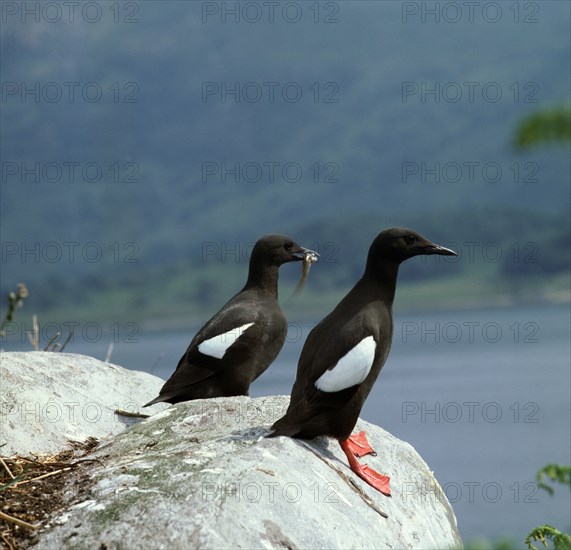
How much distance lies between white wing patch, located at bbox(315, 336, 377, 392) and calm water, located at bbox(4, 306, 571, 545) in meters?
2.27

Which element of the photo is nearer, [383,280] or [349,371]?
[349,371]

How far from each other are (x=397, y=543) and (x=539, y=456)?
25805 mm

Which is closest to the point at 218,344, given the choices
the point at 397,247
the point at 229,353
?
the point at 229,353

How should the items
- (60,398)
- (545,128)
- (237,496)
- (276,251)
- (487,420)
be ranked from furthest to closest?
1. (487,420)
2. (276,251)
3. (60,398)
4. (237,496)
5. (545,128)

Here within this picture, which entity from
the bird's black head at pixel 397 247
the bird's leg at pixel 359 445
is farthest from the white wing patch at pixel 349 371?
the bird's black head at pixel 397 247

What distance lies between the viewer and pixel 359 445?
23.8ft

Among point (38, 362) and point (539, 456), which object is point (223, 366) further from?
point (539, 456)

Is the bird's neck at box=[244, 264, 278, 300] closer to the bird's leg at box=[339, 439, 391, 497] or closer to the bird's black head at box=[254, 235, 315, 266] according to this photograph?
the bird's black head at box=[254, 235, 315, 266]

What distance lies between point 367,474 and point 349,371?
28.7 inches

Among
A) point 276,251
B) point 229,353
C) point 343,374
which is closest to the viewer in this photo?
point 343,374

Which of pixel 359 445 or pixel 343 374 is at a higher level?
pixel 343 374

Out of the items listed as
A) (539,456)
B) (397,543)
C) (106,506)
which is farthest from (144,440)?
(539,456)

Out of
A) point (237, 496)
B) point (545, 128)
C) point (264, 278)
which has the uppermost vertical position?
point (545, 128)

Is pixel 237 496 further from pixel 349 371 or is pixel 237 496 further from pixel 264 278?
pixel 264 278
